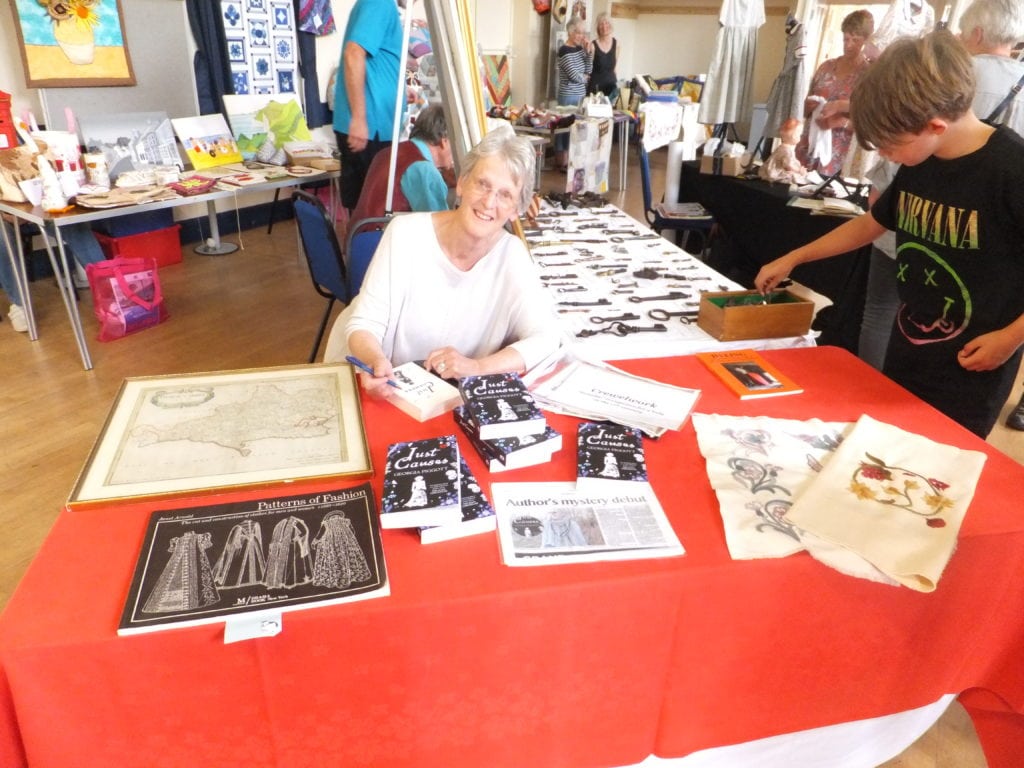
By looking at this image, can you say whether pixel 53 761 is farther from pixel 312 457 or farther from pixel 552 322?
pixel 552 322

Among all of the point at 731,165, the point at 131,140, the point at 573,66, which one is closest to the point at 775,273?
the point at 731,165

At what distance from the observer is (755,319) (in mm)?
1698

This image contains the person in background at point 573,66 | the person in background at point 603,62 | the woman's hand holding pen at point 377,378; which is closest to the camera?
the woman's hand holding pen at point 377,378

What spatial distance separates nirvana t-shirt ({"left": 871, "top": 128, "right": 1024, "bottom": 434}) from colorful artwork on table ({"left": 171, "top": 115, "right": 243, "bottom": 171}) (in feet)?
11.8

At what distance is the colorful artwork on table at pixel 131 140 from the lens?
138 inches

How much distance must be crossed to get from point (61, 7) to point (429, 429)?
3856mm

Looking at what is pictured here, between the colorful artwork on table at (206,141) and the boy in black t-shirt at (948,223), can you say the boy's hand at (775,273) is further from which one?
the colorful artwork on table at (206,141)

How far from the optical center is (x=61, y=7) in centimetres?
358

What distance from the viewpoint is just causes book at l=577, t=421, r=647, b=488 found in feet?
3.44

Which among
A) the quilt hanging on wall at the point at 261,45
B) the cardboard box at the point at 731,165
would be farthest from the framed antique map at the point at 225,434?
the quilt hanging on wall at the point at 261,45

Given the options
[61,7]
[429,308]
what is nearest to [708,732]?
[429,308]

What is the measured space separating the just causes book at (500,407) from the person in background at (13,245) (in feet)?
9.41

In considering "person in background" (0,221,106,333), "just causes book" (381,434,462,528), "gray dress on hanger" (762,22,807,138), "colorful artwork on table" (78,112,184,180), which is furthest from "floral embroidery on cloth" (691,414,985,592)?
"colorful artwork on table" (78,112,184,180)

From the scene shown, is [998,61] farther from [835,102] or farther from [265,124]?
[265,124]
